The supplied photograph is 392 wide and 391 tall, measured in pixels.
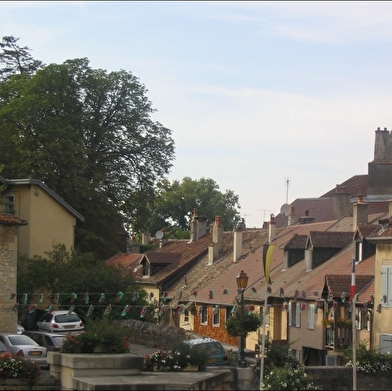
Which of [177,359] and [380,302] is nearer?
[177,359]

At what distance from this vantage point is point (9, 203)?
45.3m

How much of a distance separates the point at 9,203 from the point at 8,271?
318 inches

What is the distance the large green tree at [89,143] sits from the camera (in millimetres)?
51781

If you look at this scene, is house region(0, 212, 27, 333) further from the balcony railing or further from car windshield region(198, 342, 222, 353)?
the balcony railing

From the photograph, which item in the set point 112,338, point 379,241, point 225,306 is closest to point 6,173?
point 225,306

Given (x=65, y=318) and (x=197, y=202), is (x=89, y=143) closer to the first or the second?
(x=65, y=318)

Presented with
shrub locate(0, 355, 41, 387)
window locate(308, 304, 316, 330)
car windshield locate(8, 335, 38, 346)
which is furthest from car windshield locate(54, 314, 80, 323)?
shrub locate(0, 355, 41, 387)

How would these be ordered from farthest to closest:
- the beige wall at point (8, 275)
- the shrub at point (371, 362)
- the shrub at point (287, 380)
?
1. the beige wall at point (8, 275)
2. the shrub at point (371, 362)
3. the shrub at point (287, 380)

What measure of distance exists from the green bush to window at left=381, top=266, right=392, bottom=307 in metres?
14.9

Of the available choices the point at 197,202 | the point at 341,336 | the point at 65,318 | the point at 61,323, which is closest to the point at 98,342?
the point at 61,323

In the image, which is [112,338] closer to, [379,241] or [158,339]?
[158,339]

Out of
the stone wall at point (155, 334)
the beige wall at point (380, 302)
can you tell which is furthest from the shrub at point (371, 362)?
the stone wall at point (155, 334)

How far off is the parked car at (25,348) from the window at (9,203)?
13.9 meters

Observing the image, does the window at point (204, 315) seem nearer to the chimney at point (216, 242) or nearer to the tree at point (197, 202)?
the chimney at point (216, 242)
